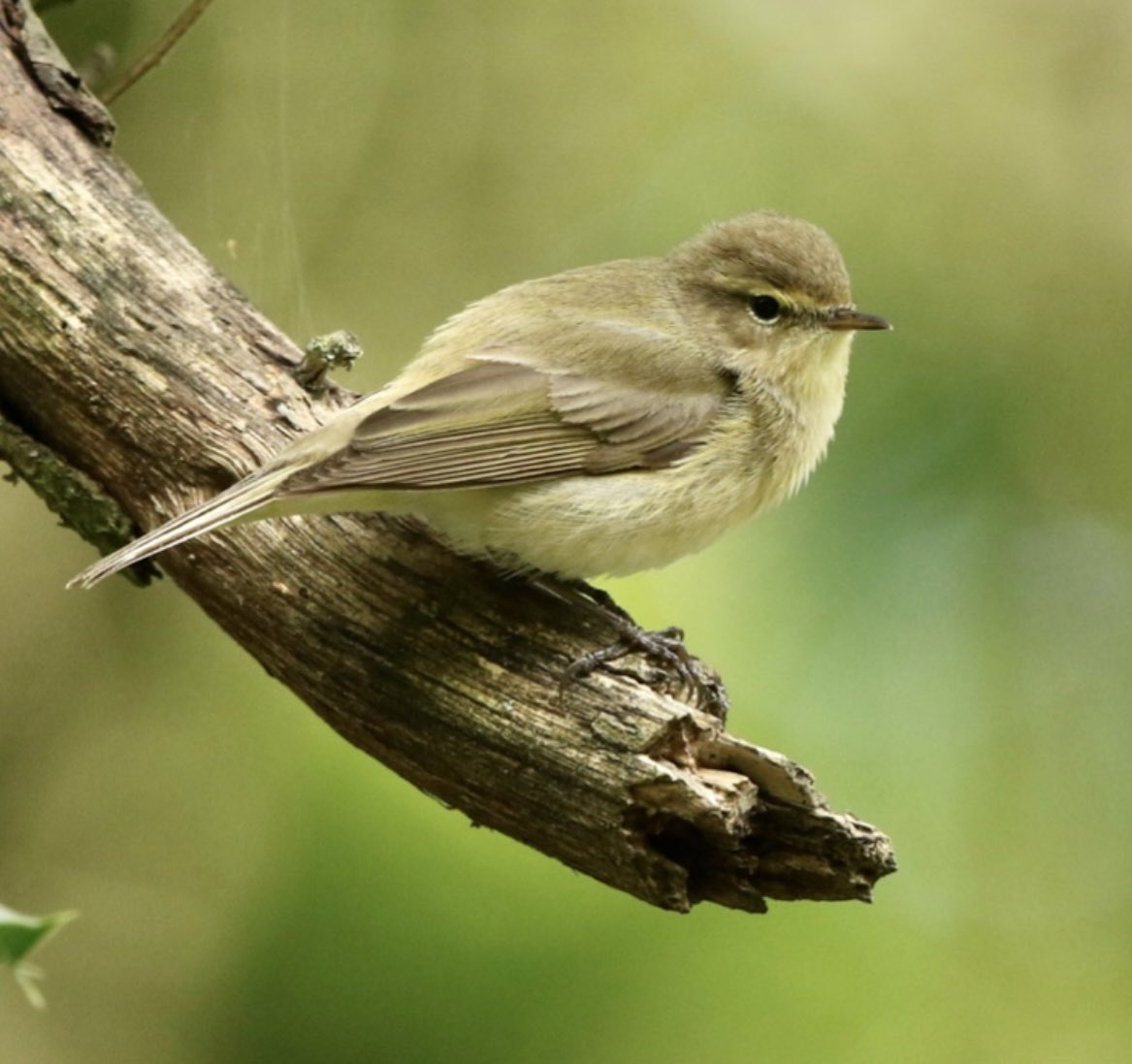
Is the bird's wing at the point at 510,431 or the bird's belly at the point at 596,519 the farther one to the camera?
the bird's belly at the point at 596,519

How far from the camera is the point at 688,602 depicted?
165 inches

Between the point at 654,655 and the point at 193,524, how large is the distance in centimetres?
100

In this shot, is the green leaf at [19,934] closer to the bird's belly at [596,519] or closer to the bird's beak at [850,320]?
the bird's belly at [596,519]

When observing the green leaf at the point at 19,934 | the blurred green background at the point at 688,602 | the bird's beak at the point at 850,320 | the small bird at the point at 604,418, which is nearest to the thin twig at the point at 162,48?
the blurred green background at the point at 688,602

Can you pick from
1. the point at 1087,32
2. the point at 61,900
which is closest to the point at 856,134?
the point at 1087,32

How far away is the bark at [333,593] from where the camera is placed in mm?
2863

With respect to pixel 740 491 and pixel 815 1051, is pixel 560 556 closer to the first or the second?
pixel 740 491

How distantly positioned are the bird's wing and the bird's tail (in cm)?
8

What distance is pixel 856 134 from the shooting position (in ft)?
17.7

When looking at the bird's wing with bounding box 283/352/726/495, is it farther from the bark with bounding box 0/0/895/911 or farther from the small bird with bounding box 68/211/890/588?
the bark with bounding box 0/0/895/911

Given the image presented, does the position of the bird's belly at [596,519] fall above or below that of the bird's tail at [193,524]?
above

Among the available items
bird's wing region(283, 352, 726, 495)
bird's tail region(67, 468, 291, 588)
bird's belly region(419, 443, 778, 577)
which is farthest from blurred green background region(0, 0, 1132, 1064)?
bird's tail region(67, 468, 291, 588)

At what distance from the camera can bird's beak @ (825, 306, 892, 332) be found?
3834 millimetres

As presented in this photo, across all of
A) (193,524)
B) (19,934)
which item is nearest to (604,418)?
(193,524)
